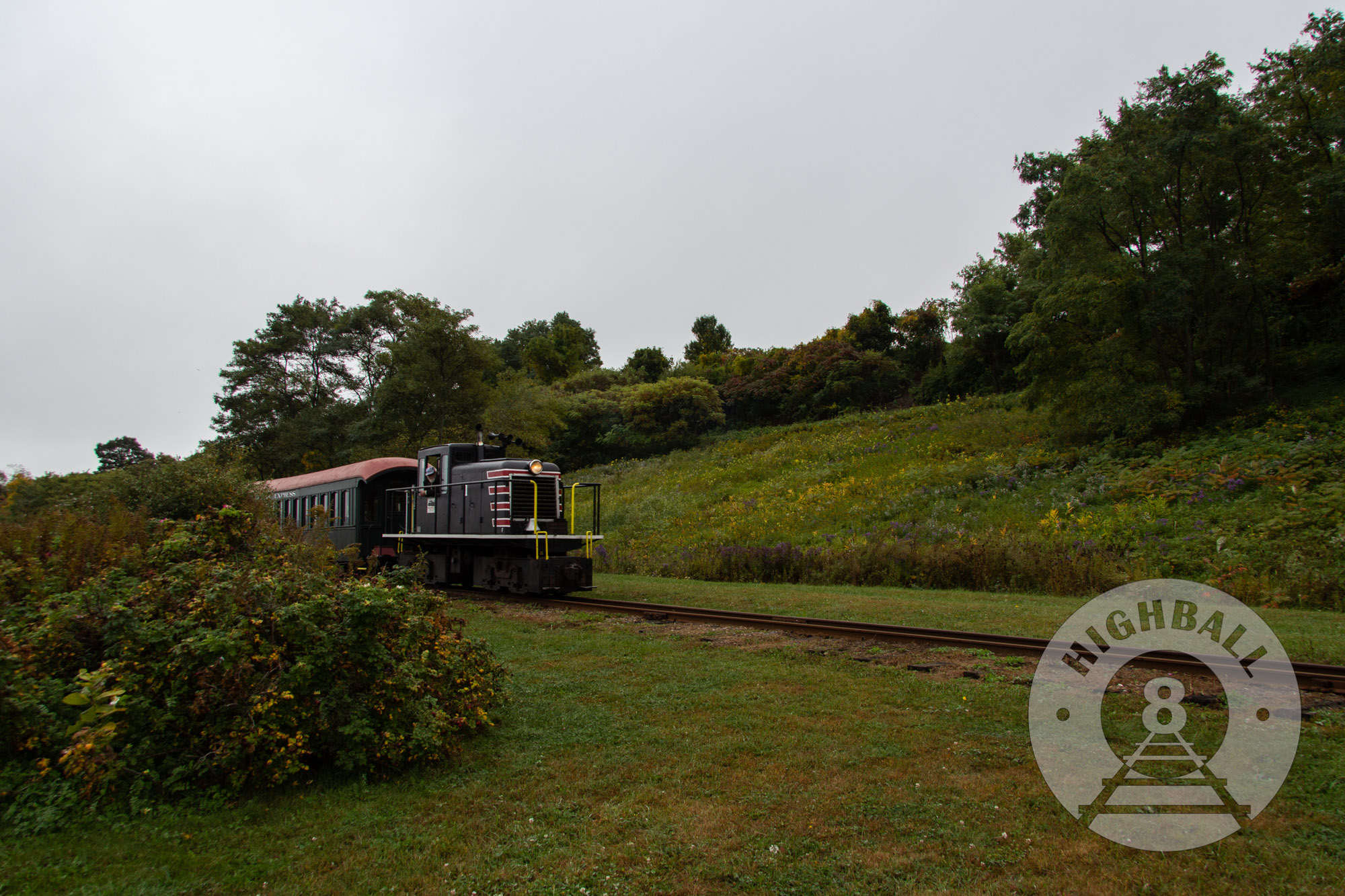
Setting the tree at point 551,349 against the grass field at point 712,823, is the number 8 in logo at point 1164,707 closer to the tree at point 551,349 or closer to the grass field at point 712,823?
the grass field at point 712,823

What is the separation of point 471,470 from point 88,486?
679cm

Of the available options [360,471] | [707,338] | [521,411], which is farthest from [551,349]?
[360,471]

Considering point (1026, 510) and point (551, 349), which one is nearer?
point (1026, 510)

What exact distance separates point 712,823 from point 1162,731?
344 cm

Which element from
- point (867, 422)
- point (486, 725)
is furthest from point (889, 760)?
point (867, 422)

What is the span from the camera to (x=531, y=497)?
47.1ft

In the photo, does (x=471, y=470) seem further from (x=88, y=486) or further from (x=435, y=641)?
(x=435, y=641)

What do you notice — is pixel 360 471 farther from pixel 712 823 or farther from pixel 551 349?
pixel 551 349

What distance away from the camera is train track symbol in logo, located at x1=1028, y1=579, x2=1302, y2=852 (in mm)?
3900

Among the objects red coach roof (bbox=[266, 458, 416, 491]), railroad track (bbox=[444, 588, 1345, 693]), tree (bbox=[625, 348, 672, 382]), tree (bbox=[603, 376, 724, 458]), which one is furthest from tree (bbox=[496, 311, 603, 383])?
railroad track (bbox=[444, 588, 1345, 693])

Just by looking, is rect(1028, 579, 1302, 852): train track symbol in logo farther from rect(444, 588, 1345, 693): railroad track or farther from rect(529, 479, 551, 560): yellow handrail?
rect(529, 479, 551, 560): yellow handrail

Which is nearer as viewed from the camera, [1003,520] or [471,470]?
[471,470]

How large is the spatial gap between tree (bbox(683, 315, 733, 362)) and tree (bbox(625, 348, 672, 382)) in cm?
981

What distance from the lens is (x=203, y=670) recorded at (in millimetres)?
4500
